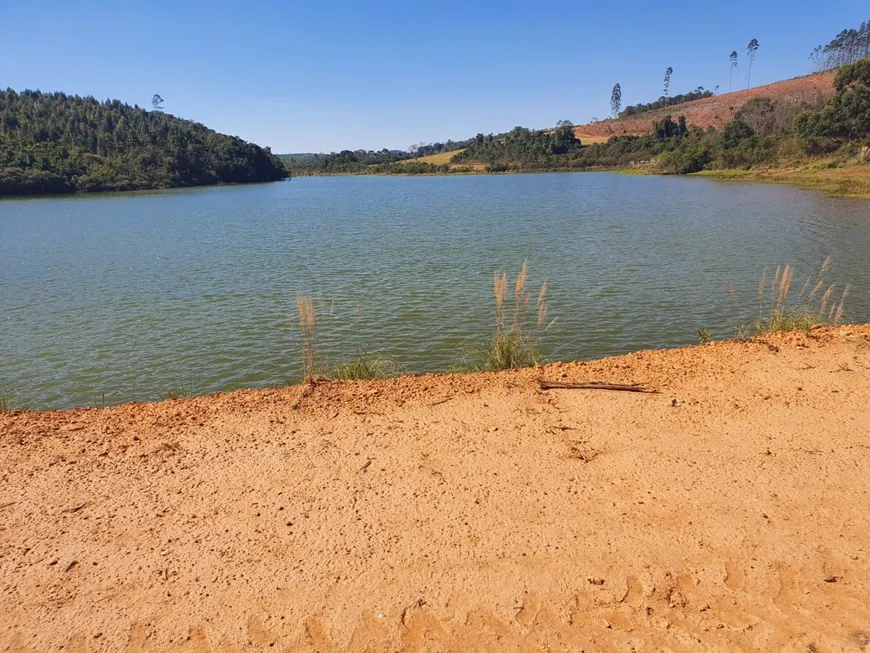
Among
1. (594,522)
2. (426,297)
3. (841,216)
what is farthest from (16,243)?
(841,216)

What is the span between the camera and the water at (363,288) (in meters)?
10.8

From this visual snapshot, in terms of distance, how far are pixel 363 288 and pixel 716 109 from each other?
15959 cm

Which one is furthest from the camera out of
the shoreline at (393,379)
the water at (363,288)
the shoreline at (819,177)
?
the shoreline at (819,177)

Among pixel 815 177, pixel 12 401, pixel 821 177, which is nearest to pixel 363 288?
pixel 12 401

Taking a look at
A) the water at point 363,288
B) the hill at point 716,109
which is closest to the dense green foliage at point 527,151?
the hill at point 716,109

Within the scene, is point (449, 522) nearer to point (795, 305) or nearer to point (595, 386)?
point (595, 386)

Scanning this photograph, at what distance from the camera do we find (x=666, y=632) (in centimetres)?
322

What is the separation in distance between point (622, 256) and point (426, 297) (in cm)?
903

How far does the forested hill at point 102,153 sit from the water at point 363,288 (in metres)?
68.3

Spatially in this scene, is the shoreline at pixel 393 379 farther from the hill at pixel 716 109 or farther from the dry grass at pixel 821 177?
the hill at pixel 716 109

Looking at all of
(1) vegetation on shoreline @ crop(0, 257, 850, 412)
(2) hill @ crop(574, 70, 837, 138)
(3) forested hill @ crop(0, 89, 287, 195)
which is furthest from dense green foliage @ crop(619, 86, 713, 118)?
(1) vegetation on shoreline @ crop(0, 257, 850, 412)

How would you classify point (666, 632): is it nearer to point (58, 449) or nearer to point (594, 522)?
point (594, 522)

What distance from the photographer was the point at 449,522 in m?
4.22

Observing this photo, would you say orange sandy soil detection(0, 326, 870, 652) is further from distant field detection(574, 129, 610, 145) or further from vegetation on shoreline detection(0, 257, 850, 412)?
distant field detection(574, 129, 610, 145)
